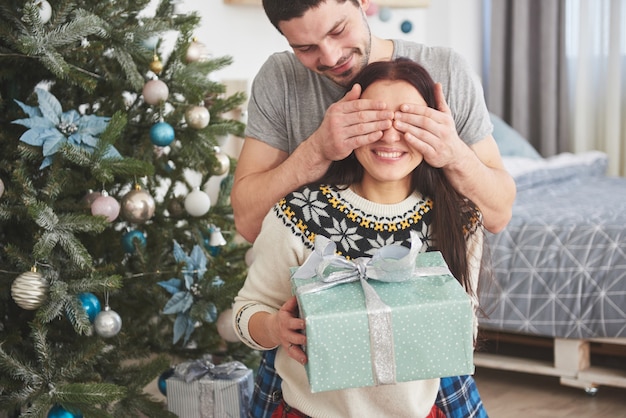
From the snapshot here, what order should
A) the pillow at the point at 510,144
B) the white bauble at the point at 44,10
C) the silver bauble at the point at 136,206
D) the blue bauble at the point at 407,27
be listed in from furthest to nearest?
the blue bauble at the point at 407,27, the pillow at the point at 510,144, the silver bauble at the point at 136,206, the white bauble at the point at 44,10

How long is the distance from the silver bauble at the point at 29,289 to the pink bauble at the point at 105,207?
0.66 ft

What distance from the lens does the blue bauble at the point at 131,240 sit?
7.13ft

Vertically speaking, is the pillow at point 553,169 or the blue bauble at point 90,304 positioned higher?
the blue bauble at point 90,304

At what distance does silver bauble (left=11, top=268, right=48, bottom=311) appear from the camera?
74.5 inches

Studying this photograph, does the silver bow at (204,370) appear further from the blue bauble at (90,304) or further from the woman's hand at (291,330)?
Answer: the woman's hand at (291,330)

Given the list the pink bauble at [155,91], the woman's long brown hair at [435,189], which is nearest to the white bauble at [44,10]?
the pink bauble at [155,91]

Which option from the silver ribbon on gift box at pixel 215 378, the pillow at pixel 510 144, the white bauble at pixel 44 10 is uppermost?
the white bauble at pixel 44 10

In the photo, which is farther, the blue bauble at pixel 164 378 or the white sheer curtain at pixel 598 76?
the white sheer curtain at pixel 598 76

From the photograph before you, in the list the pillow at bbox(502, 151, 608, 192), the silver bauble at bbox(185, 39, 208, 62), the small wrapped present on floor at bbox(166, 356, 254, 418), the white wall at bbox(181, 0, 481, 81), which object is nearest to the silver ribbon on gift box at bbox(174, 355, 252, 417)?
the small wrapped present on floor at bbox(166, 356, 254, 418)

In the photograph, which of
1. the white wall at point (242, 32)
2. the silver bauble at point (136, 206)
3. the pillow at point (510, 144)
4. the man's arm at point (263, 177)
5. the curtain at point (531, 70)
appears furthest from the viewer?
the curtain at point (531, 70)

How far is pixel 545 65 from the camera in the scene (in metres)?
4.79

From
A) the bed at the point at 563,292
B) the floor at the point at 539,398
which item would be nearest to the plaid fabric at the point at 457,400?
the bed at the point at 563,292

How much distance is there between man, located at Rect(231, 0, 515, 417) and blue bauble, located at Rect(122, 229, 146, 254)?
1.86 feet

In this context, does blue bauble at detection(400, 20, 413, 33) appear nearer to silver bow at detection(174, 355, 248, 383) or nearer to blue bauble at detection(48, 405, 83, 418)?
silver bow at detection(174, 355, 248, 383)
